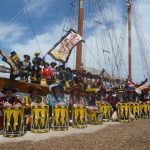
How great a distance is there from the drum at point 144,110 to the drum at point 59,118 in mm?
5727

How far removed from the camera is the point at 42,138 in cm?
855

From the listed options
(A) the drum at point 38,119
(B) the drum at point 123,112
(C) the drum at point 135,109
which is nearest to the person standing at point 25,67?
(A) the drum at point 38,119

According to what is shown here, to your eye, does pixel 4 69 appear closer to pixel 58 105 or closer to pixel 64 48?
pixel 58 105

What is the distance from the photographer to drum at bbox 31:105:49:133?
377 inches

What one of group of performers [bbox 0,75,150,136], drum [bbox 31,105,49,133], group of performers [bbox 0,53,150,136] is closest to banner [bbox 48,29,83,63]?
group of performers [bbox 0,53,150,136]

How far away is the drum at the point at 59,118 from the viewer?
1005 centimetres

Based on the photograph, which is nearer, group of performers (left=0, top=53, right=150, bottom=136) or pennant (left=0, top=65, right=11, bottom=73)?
group of performers (left=0, top=53, right=150, bottom=136)

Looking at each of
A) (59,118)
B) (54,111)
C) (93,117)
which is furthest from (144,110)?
(54,111)

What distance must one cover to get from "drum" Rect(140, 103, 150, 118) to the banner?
4289 millimetres

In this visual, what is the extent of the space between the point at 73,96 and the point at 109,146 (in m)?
4.65

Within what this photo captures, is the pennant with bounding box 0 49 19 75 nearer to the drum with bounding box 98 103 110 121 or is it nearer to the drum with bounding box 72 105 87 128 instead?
the drum with bounding box 72 105 87 128

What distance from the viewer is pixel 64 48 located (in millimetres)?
13062

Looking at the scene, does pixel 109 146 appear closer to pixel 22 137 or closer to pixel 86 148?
pixel 86 148

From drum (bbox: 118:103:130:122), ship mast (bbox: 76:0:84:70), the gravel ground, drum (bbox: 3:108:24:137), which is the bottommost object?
the gravel ground
